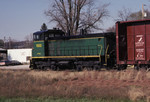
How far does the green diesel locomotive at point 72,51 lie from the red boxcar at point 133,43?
6.43 ft

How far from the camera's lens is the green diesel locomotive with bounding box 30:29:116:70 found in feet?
58.3

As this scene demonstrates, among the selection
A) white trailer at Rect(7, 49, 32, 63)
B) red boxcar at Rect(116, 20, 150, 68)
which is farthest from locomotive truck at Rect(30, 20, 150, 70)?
white trailer at Rect(7, 49, 32, 63)

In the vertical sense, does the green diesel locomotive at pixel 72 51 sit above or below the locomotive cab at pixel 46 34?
below

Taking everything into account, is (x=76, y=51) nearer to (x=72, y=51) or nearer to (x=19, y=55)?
(x=72, y=51)

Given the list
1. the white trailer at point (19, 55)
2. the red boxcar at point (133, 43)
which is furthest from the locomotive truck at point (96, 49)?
the white trailer at point (19, 55)

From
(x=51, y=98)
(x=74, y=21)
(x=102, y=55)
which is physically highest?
(x=74, y=21)

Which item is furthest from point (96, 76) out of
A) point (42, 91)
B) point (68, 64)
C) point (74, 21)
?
point (74, 21)

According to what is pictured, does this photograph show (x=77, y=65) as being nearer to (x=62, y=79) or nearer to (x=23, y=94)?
(x=62, y=79)

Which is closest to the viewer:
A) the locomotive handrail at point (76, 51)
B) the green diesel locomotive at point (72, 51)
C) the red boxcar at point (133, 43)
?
the red boxcar at point (133, 43)

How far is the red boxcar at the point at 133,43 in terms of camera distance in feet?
48.1

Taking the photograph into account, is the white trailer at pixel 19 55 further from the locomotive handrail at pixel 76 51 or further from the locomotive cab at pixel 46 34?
the locomotive handrail at pixel 76 51

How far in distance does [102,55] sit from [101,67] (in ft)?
3.36

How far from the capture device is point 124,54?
1572 cm

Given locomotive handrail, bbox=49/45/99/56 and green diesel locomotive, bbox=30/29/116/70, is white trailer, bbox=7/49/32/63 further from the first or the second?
locomotive handrail, bbox=49/45/99/56
